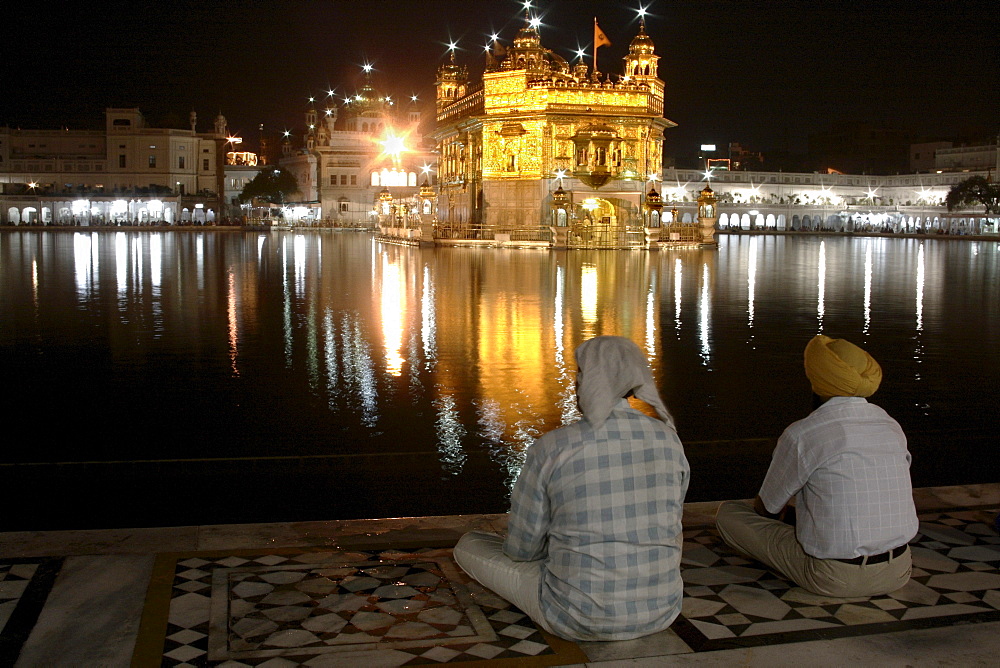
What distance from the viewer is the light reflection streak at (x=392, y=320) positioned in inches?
384

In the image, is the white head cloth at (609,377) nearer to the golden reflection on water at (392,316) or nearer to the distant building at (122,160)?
the golden reflection on water at (392,316)

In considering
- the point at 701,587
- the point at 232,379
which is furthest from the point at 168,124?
the point at 701,587

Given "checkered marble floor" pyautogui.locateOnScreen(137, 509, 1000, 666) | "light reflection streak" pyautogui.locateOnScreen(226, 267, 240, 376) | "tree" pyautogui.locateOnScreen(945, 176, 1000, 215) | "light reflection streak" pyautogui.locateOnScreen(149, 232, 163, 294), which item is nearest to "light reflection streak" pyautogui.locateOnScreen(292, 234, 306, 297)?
"light reflection streak" pyautogui.locateOnScreen(226, 267, 240, 376)

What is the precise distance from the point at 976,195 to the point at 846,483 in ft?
274

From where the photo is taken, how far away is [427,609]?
3.78m

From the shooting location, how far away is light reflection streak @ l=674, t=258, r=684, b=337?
506 inches

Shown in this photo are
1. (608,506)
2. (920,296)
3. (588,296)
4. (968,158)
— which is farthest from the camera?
(968,158)

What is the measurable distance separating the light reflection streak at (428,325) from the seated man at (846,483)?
229 inches

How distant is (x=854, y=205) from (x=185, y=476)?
99.8 meters

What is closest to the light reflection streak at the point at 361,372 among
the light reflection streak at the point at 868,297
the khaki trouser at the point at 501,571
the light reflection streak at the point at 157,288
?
the light reflection streak at the point at 157,288

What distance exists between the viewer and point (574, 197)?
40062mm

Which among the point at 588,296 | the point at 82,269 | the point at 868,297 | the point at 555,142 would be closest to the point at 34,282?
the point at 82,269

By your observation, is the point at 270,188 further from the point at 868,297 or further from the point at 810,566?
the point at 810,566

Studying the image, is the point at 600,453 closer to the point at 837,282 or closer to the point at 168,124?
Answer: the point at 837,282
